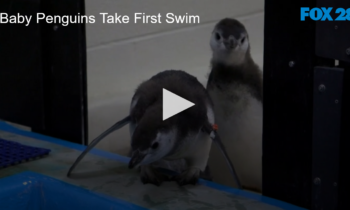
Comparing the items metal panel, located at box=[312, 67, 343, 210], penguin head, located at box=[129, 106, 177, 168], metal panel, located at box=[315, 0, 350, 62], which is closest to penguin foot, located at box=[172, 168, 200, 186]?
penguin head, located at box=[129, 106, 177, 168]

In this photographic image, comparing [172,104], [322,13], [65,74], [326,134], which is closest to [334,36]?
[322,13]

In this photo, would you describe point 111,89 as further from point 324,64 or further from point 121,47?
point 324,64

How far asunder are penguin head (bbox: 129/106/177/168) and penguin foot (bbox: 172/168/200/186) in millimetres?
116

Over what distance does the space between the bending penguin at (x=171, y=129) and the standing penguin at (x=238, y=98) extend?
0.29m

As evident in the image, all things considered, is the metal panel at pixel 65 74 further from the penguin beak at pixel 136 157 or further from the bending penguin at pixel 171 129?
the penguin beak at pixel 136 157

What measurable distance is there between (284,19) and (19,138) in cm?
78

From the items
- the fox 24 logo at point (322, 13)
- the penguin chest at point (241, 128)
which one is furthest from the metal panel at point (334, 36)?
the penguin chest at point (241, 128)

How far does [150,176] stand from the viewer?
1215 millimetres

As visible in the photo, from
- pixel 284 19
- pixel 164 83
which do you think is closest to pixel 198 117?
pixel 164 83

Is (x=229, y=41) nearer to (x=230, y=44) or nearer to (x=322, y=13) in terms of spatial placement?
(x=230, y=44)

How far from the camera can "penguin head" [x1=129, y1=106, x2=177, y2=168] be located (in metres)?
1.08

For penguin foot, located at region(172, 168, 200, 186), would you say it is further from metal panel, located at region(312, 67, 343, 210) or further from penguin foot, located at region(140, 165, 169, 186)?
metal panel, located at region(312, 67, 343, 210)

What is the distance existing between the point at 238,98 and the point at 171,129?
21.1 inches

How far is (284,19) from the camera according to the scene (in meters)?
1.08
